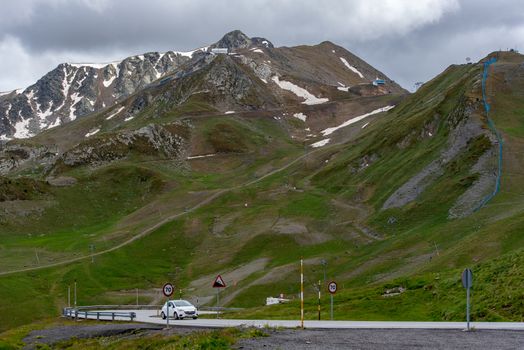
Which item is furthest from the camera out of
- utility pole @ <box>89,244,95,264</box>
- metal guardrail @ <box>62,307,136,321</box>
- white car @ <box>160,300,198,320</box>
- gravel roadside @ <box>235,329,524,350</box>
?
utility pole @ <box>89,244,95,264</box>

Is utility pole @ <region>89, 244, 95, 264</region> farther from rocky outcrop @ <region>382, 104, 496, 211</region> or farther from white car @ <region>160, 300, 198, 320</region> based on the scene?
white car @ <region>160, 300, 198, 320</region>

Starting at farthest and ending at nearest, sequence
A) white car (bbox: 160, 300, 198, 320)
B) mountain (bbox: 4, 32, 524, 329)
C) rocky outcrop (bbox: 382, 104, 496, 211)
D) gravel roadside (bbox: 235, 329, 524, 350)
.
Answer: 1. rocky outcrop (bbox: 382, 104, 496, 211)
2. mountain (bbox: 4, 32, 524, 329)
3. white car (bbox: 160, 300, 198, 320)
4. gravel roadside (bbox: 235, 329, 524, 350)

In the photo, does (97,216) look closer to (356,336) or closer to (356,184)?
(356,184)

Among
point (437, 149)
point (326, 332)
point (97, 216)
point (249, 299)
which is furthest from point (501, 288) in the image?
point (97, 216)

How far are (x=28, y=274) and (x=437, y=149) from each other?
9042 cm

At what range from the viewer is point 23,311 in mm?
110750

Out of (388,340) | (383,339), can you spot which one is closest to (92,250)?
(383,339)

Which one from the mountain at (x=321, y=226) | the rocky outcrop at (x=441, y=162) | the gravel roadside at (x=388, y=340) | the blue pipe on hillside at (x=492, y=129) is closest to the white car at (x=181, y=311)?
the mountain at (x=321, y=226)

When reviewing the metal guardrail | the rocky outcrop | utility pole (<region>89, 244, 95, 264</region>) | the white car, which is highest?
the rocky outcrop

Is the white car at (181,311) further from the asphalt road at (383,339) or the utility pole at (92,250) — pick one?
the utility pole at (92,250)

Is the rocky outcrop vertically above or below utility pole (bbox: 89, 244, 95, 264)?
above

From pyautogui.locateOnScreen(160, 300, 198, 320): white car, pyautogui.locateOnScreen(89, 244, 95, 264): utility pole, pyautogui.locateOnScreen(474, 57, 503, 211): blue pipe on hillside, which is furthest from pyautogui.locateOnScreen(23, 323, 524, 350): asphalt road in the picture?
pyautogui.locateOnScreen(89, 244, 95, 264): utility pole

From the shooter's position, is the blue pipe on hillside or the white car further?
the blue pipe on hillside

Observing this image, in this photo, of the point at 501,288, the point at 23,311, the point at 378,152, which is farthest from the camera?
the point at 378,152
